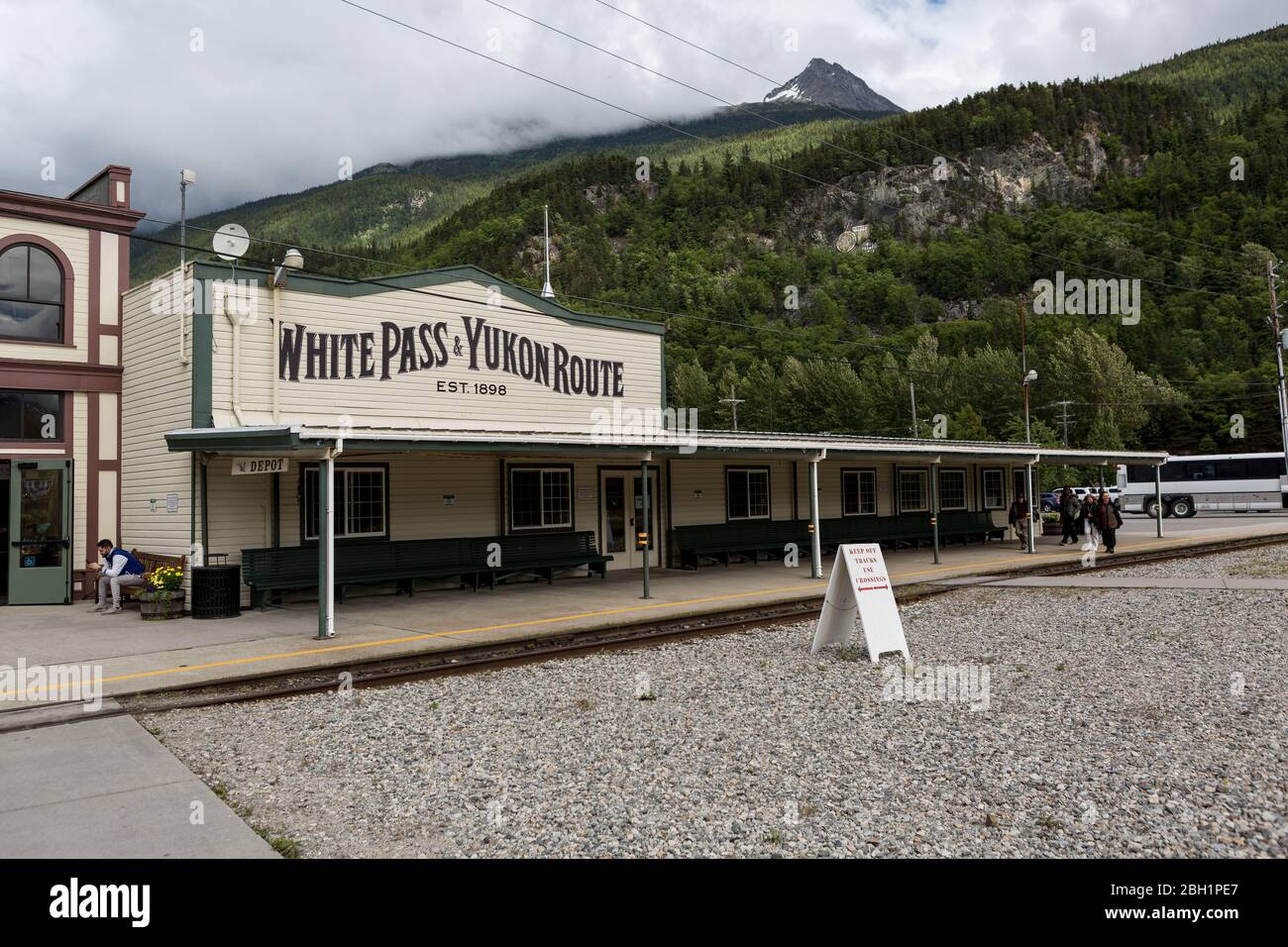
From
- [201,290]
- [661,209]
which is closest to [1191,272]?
[661,209]

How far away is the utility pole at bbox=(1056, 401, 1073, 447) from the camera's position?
192 ft

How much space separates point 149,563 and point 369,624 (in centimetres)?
519

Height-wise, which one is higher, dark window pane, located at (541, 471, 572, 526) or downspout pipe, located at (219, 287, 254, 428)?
downspout pipe, located at (219, 287, 254, 428)

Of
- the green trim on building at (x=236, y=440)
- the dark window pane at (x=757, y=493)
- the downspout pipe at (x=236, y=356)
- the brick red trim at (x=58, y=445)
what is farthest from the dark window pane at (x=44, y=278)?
the dark window pane at (x=757, y=493)

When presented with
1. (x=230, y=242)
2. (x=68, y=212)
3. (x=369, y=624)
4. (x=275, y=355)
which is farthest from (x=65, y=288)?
(x=369, y=624)

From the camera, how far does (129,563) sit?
47.2ft

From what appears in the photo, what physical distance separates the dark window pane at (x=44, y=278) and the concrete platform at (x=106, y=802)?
11182mm

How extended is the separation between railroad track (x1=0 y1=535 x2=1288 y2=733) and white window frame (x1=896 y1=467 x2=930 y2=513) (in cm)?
1068

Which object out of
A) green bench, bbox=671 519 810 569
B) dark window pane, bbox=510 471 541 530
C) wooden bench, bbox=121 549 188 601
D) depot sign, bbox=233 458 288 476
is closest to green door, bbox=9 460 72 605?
wooden bench, bbox=121 549 188 601

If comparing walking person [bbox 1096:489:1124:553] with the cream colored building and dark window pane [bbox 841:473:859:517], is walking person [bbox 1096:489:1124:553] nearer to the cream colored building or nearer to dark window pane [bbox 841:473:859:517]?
the cream colored building

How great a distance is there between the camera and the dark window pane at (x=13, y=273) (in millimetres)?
14930

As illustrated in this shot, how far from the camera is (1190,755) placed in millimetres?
5832

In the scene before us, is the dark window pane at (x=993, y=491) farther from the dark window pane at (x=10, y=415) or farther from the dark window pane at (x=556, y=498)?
the dark window pane at (x=10, y=415)
